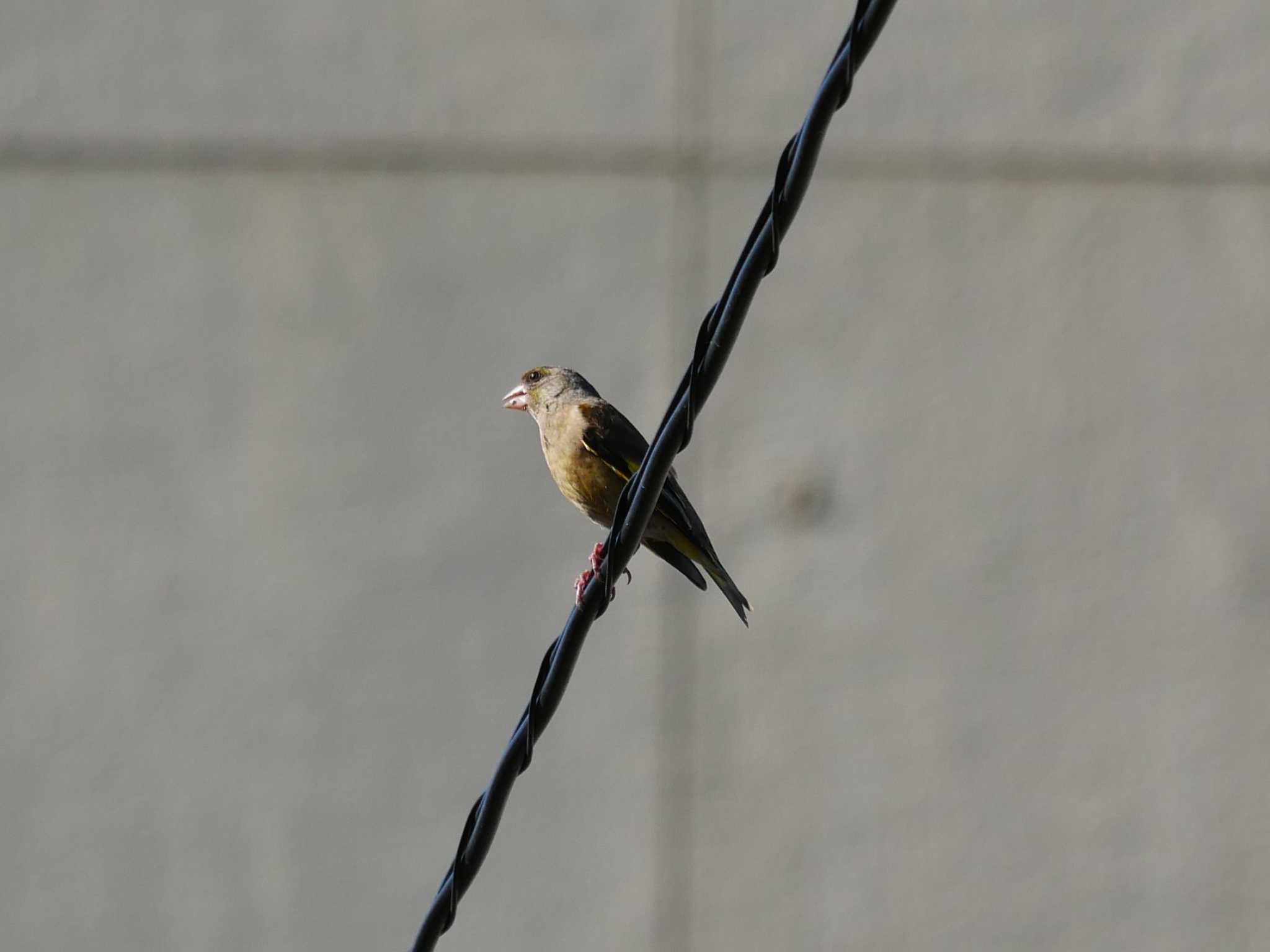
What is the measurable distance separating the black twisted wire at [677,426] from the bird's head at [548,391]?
2651 mm

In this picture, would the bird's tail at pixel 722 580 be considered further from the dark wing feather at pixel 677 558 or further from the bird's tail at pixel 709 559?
the dark wing feather at pixel 677 558

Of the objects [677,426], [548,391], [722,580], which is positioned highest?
[548,391]

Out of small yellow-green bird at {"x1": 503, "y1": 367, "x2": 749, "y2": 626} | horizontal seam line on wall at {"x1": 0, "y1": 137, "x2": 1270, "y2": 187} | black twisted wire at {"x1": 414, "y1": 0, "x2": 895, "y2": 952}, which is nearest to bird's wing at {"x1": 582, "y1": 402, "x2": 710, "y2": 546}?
small yellow-green bird at {"x1": 503, "y1": 367, "x2": 749, "y2": 626}

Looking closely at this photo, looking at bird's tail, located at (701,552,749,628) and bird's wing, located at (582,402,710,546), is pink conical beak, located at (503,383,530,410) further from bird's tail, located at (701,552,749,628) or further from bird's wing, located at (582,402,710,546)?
bird's tail, located at (701,552,749,628)

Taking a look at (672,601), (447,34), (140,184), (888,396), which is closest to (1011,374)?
(888,396)

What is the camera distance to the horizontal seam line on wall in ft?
36.0

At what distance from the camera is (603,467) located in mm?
6332

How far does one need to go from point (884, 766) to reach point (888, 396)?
2200mm

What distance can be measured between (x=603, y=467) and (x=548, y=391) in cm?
63

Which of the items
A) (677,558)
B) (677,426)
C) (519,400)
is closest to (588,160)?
(519,400)

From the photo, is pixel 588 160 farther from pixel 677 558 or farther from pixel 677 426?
pixel 677 426

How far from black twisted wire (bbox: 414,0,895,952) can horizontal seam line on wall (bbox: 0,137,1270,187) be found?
7.15 m

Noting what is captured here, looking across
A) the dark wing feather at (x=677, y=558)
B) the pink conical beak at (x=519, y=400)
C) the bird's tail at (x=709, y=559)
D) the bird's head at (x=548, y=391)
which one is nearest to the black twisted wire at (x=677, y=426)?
the bird's tail at (x=709, y=559)

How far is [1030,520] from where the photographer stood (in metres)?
11.0
